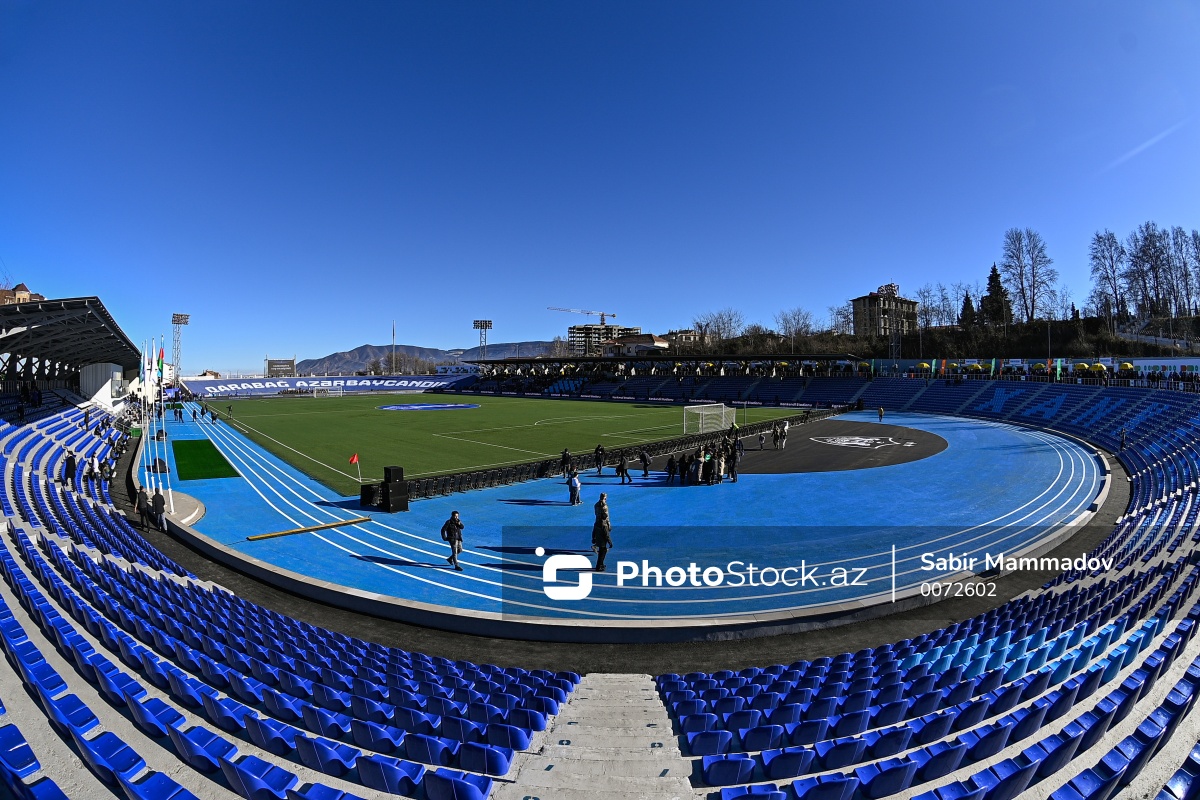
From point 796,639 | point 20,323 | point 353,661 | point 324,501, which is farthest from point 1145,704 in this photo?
point 20,323

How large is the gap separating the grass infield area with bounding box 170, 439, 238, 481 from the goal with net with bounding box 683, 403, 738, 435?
96.7 feet

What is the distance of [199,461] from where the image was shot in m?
32.8

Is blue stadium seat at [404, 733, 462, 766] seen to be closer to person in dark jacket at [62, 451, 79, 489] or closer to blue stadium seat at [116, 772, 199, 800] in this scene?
blue stadium seat at [116, 772, 199, 800]

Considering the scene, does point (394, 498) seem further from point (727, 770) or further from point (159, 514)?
point (727, 770)

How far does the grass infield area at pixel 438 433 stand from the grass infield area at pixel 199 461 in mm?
3206

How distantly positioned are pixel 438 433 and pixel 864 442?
106 ft

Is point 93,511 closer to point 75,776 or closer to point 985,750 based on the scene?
point 75,776

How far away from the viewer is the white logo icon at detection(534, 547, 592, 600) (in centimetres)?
1321

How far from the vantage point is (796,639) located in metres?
10.7

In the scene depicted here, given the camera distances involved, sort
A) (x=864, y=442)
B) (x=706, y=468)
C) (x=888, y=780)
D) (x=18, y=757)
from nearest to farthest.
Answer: (x=18, y=757)
(x=888, y=780)
(x=706, y=468)
(x=864, y=442)

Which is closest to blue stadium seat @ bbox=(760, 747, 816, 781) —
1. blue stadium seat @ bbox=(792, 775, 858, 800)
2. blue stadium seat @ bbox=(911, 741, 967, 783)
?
blue stadium seat @ bbox=(792, 775, 858, 800)

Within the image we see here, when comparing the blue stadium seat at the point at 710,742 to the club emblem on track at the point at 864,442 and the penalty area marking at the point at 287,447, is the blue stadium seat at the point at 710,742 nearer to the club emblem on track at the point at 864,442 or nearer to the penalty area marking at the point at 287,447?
the penalty area marking at the point at 287,447

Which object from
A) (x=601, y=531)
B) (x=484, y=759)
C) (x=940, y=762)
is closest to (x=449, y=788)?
(x=484, y=759)

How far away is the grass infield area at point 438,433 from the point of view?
3175 centimetres
